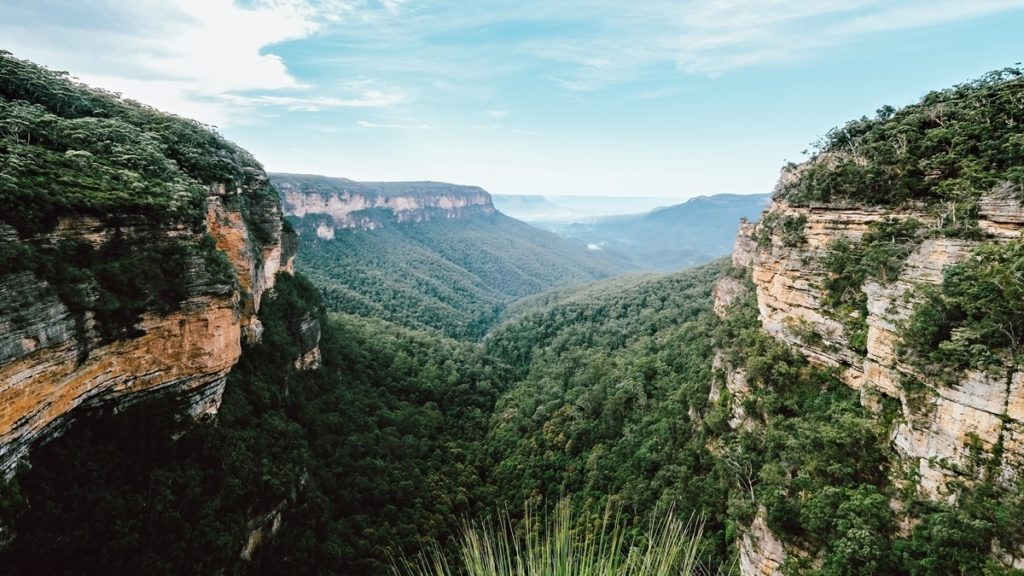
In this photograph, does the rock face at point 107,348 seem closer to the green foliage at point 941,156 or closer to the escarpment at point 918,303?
the escarpment at point 918,303

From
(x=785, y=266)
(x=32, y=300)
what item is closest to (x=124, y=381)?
(x=32, y=300)

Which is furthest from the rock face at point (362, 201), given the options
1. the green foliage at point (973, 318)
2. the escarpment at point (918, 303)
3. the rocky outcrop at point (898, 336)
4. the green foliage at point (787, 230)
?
the green foliage at point (973, 318)

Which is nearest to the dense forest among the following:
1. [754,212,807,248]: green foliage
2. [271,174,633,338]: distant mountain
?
[754,212,807,248]: green foliage

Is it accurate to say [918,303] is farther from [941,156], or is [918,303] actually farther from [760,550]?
[760,550]

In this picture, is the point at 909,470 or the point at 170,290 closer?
the point at 909,470

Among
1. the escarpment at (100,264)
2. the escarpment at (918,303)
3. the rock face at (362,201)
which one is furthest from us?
the rock face at (362,201)

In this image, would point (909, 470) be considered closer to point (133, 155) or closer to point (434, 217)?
point (133, 155)
